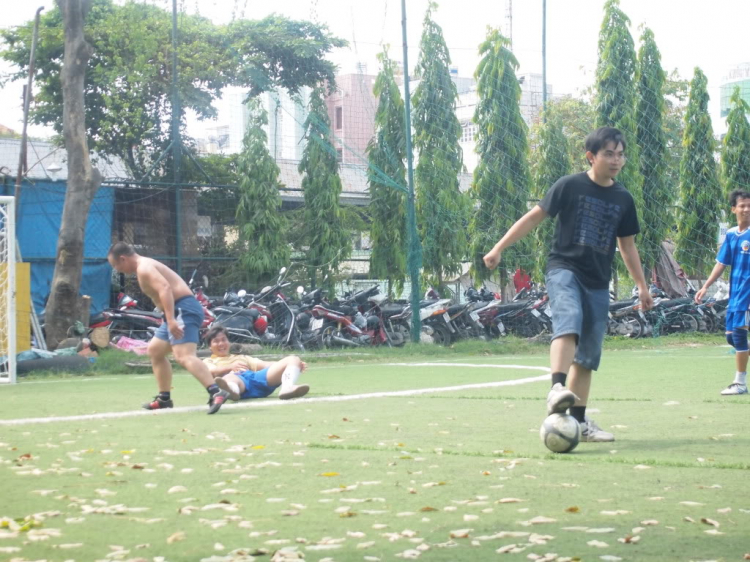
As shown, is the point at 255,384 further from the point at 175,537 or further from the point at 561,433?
the point at 175,537

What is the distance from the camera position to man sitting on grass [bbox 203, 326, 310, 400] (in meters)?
8.79

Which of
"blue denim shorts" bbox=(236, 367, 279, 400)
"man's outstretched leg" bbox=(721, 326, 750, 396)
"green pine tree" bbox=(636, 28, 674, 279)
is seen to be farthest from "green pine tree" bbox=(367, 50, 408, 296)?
"man's outstretched leg" bbox=(721, 326, 750, 396)

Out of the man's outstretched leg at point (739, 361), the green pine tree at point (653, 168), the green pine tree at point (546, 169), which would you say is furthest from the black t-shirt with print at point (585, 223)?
the green pine tree at point (653, 168)

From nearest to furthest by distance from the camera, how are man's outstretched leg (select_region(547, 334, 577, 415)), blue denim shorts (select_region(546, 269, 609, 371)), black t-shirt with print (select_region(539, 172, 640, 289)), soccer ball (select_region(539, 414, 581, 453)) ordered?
soccer ball (select_region(539, 414, 581, 453))
man's outstretched leg (select_region(547, 334, 577, 415))
blue denim shorts (select_region(546, 269, 609, 371))
black t-shirt with print (select_region(539, 172, 640, 289))

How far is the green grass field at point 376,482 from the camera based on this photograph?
3.45m

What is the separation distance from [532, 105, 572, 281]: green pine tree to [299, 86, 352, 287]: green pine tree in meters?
3.58

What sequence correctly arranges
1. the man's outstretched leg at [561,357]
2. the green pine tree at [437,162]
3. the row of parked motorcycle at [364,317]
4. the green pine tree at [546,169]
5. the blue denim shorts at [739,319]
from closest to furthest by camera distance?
1. the man's outstretched leg at [561,357]
2. the blue denim shorts at [739,319]
3. the row of parked motorcycle at [364,317]
4. the green pine tree at [437,162]
5. the green pine tree at [546,169]

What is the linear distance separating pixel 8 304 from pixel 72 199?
11.9 ft

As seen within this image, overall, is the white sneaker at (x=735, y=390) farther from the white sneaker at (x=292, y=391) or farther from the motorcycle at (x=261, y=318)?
the motorcycle at (x=261, y=318)

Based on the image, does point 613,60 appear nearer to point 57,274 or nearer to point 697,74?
point 697,74

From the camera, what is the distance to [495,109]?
19312mm

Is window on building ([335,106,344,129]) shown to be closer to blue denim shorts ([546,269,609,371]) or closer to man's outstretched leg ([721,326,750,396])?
man's outstretched leg ([721,326,750,396])

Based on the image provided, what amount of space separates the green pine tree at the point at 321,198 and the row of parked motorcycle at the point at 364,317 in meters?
0.81

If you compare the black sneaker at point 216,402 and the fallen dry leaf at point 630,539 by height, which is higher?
the fallen dry leaf at point 630,539
